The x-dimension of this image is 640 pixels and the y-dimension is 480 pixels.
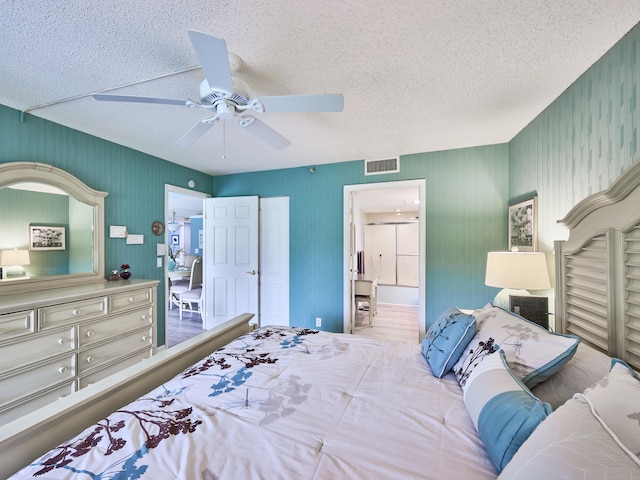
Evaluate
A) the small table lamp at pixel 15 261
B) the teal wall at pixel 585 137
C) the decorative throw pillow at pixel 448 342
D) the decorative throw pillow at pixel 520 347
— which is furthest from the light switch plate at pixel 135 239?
the teal wall at pixel 585 137

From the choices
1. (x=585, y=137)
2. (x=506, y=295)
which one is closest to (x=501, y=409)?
(x=506, y=295)

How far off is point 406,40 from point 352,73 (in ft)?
1.21

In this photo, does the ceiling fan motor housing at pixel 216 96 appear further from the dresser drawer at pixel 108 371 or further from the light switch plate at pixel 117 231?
the dresser drawer at pixel 108 371

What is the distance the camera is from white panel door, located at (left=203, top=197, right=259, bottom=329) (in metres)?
3.89

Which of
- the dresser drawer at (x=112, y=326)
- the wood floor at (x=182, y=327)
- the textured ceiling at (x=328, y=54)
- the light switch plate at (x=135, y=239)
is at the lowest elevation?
the wood floor at (x=182, y=327)

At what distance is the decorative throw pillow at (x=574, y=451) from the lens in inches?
21.8

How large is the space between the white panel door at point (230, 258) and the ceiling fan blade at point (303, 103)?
253 centimetres

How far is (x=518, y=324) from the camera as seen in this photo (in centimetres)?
134

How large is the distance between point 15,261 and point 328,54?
9.50 feet

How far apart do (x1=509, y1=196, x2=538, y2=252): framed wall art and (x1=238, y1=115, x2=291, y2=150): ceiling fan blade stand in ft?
6.96

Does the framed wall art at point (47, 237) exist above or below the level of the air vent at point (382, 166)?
below

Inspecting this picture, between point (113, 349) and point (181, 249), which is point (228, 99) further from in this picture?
point (181, 249)

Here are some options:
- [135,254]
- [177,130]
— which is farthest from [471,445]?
[135,254]

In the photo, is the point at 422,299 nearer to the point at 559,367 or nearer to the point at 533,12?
the point at 559,367
